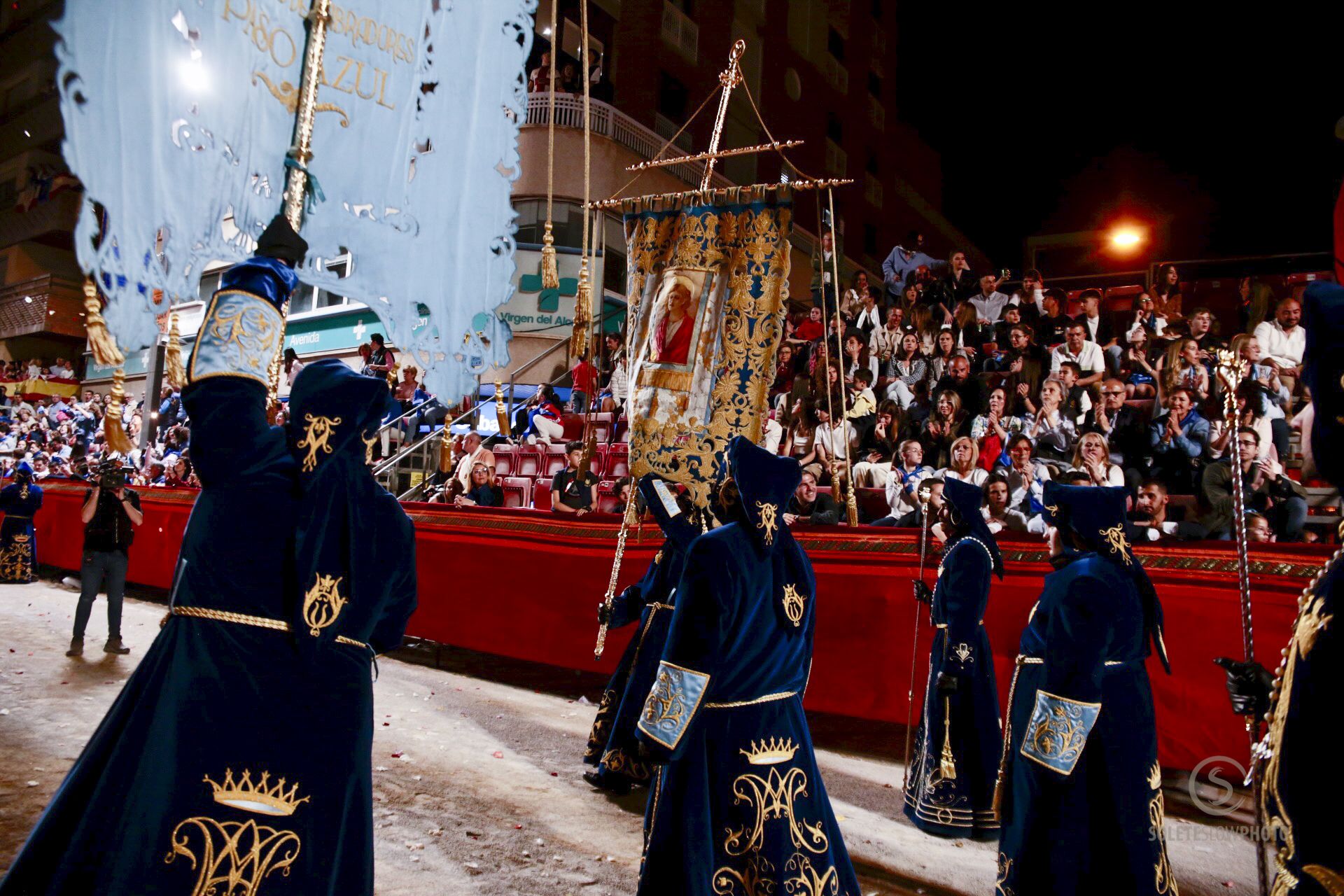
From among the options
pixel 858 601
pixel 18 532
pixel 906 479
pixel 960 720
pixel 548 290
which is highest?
pixel 548 290

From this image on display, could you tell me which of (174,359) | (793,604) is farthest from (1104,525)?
(174,359)

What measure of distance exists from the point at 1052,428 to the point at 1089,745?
5.21 metres

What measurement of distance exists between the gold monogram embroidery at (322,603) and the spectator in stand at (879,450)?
259 inches

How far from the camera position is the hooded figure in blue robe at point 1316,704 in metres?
1.25

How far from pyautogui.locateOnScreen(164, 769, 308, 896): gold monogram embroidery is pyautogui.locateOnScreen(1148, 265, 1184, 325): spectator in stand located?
9.77m

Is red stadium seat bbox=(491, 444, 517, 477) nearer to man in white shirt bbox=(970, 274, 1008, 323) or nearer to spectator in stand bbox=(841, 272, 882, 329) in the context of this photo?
spectator in stand bbox=(841, 272, 882, 329)

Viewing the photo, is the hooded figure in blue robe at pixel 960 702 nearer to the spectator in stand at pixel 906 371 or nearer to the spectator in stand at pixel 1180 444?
the spectator in stand at pixel 1180 444

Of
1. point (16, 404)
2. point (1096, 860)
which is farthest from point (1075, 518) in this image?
A: point (16, 404)

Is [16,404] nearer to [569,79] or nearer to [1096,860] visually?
[569,79]

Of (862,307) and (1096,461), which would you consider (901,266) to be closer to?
(862,307)

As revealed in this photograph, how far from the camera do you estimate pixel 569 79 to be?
18.1 m

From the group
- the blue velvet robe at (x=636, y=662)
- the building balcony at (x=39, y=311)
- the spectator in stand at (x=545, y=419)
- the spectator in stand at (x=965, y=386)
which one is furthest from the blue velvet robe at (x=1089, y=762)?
the building balcony at (x=39, y=311)

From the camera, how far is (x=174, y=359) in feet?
7.82

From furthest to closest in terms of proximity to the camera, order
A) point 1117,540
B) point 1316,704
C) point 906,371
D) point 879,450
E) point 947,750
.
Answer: point 906,371 < point 879,450 < point 947,750 < point 1117,540 < point 1316,704
